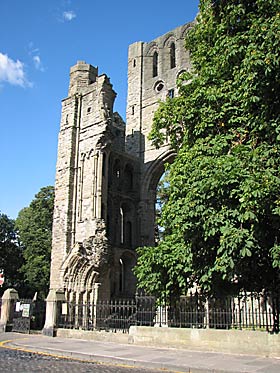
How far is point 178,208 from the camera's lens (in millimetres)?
11164

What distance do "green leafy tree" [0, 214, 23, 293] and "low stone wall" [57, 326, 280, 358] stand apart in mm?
22489

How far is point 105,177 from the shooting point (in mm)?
24203

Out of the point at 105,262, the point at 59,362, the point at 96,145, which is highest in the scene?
the point at 96,145

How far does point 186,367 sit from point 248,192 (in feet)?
12.7

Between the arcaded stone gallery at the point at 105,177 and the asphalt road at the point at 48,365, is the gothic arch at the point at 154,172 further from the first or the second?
the asphalt road at the point at 48,365

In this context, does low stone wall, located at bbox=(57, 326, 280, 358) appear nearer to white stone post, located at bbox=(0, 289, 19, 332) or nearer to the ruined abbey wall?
white stone post, located at bbox=(0, 289, 19, 332)

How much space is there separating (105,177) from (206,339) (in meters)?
14.5

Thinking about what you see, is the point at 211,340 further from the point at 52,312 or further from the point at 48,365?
the point at 52,312

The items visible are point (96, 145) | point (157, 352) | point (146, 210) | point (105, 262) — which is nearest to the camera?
point (157, 352)

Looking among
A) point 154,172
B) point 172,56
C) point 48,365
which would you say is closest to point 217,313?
point 48,365

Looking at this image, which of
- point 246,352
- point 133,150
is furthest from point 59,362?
point 133,150

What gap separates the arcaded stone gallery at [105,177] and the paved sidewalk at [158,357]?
922 cm

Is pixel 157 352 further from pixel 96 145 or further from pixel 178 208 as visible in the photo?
pixel 96 145

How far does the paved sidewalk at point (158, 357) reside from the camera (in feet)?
27.7
